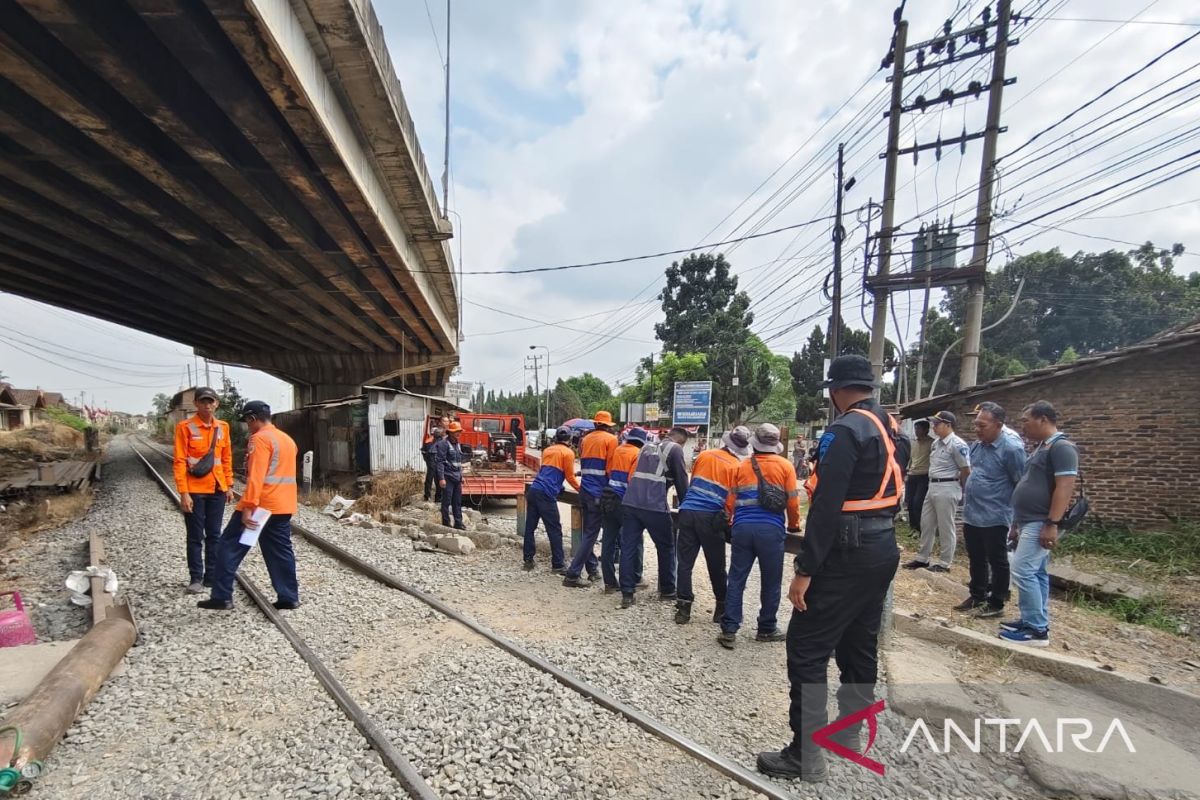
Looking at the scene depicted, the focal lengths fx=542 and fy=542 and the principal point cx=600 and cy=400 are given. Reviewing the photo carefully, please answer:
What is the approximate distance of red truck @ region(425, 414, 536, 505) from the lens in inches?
493

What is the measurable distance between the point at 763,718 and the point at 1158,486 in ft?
27.5

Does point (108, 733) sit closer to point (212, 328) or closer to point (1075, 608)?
point (1075, 608)

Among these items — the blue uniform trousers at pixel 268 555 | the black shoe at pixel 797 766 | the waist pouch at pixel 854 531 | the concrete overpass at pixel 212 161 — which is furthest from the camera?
the concrete overpass at pixel 212 161

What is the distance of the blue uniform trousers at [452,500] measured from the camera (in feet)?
29.9

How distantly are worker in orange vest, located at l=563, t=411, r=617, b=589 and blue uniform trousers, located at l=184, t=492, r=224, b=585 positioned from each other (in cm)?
341

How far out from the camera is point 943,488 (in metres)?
6.02

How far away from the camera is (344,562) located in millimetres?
6660

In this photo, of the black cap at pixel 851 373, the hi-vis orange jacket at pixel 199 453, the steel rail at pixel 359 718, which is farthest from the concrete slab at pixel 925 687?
the hi-vis orange jacket at pixel 199 453

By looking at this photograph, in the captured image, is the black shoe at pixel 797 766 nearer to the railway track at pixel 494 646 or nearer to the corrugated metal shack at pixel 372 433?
the railway track at pixel 494 646

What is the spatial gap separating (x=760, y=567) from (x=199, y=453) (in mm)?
5063

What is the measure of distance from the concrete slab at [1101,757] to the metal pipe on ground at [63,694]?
15.7 ft

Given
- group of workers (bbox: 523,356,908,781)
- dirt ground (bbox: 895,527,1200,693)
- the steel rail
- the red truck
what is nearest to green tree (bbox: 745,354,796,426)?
the red truck

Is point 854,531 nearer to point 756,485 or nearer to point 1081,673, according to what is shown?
point 756,485

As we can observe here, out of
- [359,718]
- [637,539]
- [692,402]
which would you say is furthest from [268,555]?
[692,402]
